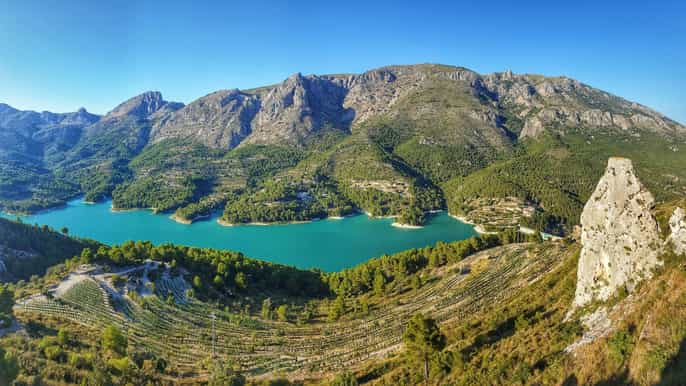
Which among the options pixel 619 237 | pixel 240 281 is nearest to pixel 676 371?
pixel 619 237

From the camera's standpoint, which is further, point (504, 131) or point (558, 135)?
point (504, 131)

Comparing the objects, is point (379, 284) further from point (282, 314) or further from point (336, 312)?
point (282, 314)

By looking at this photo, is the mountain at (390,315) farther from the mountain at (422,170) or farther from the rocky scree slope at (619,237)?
the mountain at (422,170)

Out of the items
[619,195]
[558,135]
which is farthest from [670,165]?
[619,195]

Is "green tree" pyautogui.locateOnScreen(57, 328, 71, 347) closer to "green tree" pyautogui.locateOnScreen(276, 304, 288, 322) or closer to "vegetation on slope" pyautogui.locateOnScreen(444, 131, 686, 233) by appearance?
"green tree" pyautogui.locateOnScreen(276, 304, 288, 322)

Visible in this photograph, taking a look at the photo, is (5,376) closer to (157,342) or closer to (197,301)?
(157,342)

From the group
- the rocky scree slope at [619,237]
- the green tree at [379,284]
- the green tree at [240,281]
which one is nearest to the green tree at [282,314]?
the green tree at [240,281]
